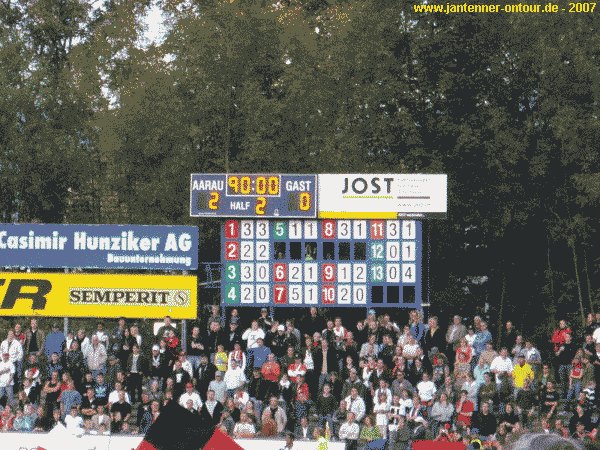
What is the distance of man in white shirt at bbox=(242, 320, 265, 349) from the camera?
86.0 feet

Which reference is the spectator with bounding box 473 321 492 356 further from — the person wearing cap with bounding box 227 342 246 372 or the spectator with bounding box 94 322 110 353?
the spectator with bounding box 94 322 110 353

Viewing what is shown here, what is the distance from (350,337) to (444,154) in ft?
45.1

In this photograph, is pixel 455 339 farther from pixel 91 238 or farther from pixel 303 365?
pixel 91 238

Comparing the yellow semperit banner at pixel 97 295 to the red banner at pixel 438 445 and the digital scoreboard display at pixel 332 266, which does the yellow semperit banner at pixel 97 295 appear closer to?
the digital scoreboard display at pixel 332 266

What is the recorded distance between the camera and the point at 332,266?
27.1m

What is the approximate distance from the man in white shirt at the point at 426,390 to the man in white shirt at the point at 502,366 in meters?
1.26

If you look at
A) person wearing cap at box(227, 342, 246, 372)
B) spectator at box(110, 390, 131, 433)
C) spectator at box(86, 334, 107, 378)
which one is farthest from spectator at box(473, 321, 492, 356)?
spectator at box(86, 334, 107, 378)

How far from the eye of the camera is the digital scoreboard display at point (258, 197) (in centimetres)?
2717

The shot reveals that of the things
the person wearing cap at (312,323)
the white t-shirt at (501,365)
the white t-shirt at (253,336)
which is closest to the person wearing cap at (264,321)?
the white t-shirt at (253,336)

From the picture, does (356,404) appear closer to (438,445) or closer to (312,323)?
(312,323)

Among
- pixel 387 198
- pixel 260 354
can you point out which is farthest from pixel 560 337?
pixel 260 354

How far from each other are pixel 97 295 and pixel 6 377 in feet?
9.81

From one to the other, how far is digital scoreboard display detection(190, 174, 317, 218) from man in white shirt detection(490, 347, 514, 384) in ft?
16.0

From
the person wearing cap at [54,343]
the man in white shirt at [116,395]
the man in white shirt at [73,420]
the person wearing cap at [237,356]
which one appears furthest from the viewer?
the person wearing cap at [54,343]
